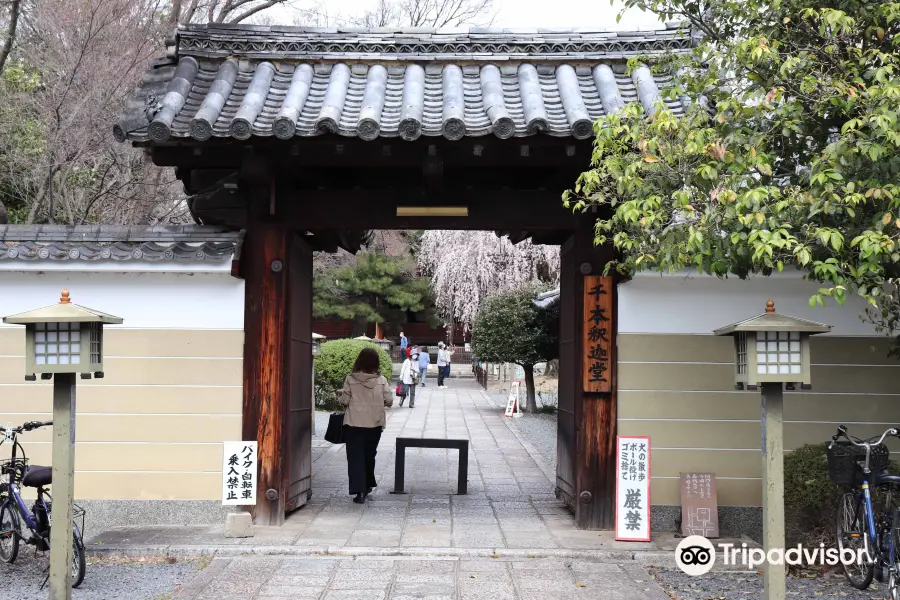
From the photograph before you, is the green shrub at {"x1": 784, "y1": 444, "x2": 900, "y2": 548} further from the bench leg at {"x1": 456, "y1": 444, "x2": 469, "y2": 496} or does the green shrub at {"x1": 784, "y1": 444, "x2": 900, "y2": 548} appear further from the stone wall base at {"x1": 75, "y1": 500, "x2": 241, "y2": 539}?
the stone wall base at {"x1": 75, "y1": 500, "x2": 241, "y2": 539}

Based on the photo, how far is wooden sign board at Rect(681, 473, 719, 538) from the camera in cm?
755

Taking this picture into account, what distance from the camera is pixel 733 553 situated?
6.95 metres

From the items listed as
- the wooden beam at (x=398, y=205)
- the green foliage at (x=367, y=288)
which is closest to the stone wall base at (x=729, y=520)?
the wooden beam at (x=398, y=205)

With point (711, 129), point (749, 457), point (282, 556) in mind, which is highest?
point (711, 129)

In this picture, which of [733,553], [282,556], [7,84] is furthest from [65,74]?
[733,553]

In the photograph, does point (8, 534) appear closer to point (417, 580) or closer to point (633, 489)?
point (417, 580)

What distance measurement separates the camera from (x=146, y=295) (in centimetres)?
779

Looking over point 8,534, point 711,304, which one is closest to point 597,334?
point 711,304

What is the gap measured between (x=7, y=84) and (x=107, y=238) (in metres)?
8.09

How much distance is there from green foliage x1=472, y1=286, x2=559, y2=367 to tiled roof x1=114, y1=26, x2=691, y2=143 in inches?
447

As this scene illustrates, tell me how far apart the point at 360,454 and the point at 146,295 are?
119 inches

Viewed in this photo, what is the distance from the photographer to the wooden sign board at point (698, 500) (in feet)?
24.8

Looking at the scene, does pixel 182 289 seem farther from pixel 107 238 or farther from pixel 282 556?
pixel 282 556

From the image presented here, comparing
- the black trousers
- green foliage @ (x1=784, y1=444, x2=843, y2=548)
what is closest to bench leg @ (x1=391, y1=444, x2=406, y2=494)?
the black trousers
